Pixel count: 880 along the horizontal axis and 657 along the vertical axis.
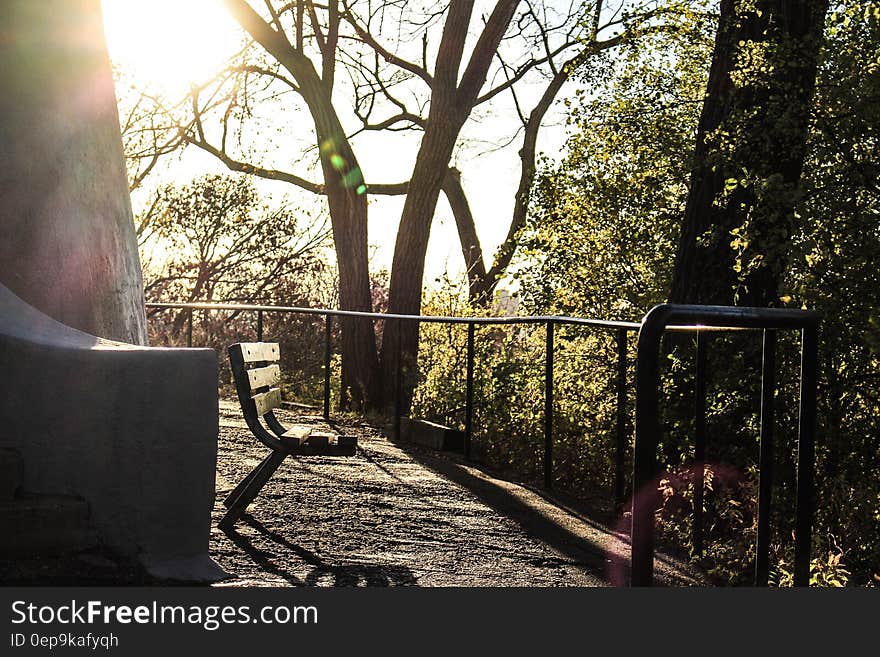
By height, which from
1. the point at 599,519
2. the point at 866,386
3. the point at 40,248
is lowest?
the point at 599,519

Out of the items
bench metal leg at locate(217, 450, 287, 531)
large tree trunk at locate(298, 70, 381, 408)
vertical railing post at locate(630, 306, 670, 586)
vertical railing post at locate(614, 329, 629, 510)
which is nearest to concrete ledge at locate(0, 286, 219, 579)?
bench metal leg at locate(217, 450, 287, 531)

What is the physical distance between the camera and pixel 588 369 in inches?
344

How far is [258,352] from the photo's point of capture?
597cm

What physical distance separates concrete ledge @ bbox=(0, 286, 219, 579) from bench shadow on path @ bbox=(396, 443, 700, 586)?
1.95 meters

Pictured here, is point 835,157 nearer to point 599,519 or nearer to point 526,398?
point 599,519

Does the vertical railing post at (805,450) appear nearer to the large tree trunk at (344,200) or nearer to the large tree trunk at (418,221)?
the large tree trunk at (418,221)

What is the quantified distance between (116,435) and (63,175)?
1850mm

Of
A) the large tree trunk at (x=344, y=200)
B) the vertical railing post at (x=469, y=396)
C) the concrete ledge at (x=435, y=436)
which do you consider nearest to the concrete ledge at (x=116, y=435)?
the vertical railing post at (x=469, y=396)

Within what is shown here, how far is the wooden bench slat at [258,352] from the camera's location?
5.58m

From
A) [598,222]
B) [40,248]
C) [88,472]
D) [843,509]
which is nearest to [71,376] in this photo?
[88,472]

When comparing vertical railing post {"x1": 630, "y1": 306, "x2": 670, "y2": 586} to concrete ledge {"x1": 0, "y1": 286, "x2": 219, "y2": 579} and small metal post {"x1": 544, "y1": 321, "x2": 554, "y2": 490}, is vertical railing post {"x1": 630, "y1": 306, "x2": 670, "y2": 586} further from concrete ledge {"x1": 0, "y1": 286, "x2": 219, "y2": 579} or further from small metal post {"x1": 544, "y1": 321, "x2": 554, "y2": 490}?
small metal post {"x1": 544, "y1": 321, "x2": 554, "y2": 490}

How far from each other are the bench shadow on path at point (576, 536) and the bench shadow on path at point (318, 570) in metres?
0.98

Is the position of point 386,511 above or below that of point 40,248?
below

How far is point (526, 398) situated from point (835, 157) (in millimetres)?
3526
